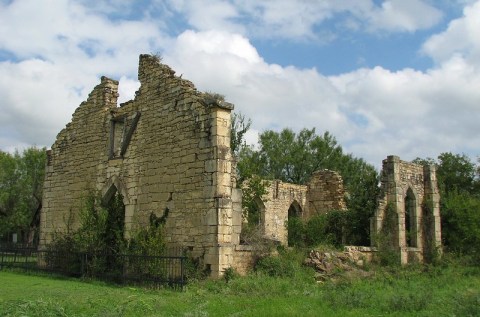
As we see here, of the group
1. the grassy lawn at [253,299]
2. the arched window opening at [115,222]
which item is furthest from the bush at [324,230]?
the arched window opening at [115,222]

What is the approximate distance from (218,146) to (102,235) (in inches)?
209

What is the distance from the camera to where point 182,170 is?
14133 mm

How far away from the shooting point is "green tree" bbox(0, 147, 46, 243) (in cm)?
4256

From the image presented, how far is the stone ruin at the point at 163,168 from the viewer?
1315cm

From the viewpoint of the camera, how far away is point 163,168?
48.6 ft

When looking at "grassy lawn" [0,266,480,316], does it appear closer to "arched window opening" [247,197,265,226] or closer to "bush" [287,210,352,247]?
"bush" [287,210,352,247]

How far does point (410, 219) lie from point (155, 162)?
12494mm

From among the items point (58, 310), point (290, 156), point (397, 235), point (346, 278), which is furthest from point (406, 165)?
point (290, 156)

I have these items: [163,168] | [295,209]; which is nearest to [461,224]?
[295,209]

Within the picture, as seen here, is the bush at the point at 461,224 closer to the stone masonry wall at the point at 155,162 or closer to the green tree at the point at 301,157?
the stone masonry wall at the point at 155,162

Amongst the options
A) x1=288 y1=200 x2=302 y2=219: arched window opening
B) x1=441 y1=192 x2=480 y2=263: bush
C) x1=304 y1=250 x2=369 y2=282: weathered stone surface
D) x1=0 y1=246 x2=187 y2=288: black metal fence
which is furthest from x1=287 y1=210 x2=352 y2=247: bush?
x1=0 y1=246 x2=187 y2=288: black metal fence

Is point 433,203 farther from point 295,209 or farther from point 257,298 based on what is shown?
point 257,298

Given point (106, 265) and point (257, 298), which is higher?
point (106, 265)

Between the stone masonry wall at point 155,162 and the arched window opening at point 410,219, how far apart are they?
11616 mm
